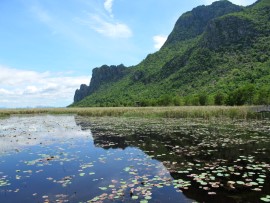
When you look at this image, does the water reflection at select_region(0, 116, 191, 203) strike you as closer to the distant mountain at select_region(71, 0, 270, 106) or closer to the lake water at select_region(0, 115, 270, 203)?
the lake water at select_region(0, 115, 270, 203)

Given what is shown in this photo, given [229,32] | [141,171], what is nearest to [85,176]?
[141,171]

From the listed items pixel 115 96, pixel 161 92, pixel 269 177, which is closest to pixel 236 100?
pixel 269 177

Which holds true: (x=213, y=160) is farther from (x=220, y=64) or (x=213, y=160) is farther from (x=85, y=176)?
(x=220, y=64)

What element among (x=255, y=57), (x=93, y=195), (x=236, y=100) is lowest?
(x=93, y=195)

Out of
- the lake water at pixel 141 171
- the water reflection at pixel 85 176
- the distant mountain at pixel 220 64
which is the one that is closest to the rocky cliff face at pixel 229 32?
the distant mountain at pixel 220 64

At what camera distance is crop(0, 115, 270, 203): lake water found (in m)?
8.96

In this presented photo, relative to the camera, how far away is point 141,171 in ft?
38.9

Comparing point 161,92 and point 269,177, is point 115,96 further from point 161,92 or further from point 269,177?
point 269,177

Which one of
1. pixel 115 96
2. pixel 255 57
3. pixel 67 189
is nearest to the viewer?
pixel 67 189

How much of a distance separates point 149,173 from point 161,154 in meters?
3.93

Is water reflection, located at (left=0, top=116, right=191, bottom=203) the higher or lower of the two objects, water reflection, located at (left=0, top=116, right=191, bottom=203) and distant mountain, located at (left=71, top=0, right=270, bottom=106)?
the lower

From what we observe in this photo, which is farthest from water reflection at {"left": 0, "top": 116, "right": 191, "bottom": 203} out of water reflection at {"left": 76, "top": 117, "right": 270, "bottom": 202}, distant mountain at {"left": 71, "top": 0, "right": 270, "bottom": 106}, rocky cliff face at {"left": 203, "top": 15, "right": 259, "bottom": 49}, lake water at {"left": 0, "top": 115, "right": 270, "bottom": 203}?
rocky cliff face at {"left": 203, "top": 15, "right": 259, "bottom": 49}

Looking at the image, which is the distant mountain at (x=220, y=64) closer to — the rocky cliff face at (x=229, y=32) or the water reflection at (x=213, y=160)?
the rocky cliff face at (x=229, y=32)

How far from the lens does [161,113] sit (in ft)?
146
